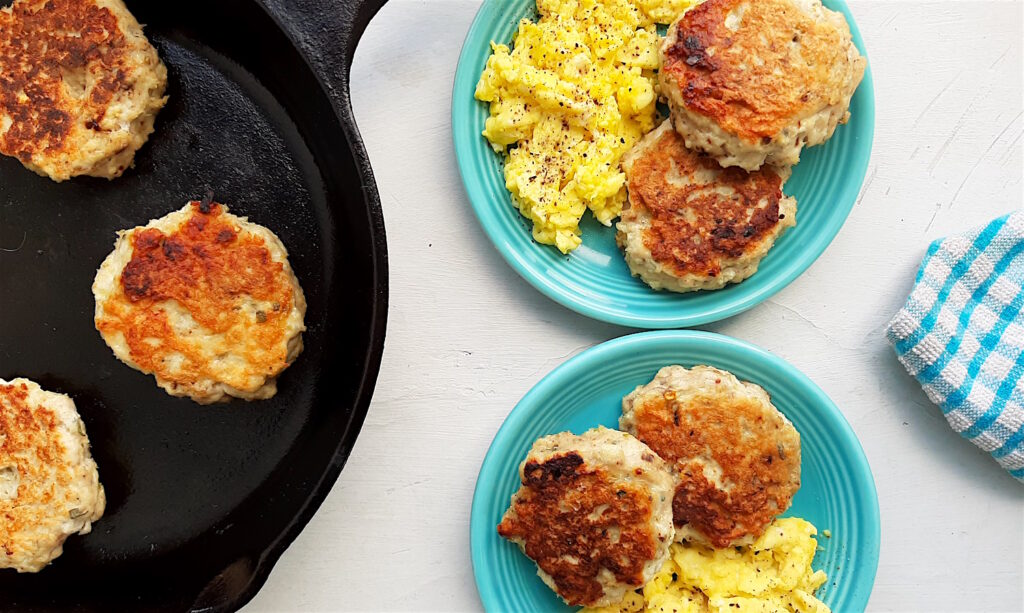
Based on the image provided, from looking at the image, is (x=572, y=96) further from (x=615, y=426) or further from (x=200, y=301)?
(x=200, y=301)

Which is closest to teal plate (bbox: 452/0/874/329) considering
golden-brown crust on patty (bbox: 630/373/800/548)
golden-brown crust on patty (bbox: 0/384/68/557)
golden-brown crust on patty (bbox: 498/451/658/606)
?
golden-brown crust on patty (bbox: 630/373/800/548)

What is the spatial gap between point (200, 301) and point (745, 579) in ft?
6.54

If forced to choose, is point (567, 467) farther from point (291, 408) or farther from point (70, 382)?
point (70, 382)

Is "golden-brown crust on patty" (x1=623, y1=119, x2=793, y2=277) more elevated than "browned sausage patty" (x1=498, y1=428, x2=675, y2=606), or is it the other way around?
"golden-brown crust on patty" (x1=623, y1=119, x2=793, y2=277)

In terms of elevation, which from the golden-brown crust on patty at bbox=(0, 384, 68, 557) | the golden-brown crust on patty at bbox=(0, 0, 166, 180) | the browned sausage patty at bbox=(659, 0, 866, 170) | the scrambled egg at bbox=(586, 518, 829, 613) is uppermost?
the browned sausage patty at bbox=(659, 0, 866, 170)

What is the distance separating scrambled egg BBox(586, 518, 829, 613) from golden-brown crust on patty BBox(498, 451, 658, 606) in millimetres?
233

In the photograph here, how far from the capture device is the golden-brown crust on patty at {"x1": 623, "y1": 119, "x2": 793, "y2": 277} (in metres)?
2.62

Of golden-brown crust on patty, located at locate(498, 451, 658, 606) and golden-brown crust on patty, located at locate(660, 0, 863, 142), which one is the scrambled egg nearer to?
golden-brown crust on patty, located at locate(498, 451, 658, 606)

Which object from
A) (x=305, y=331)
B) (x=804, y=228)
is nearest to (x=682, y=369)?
(x=804, y=228)

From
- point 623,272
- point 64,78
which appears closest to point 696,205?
point 623,272

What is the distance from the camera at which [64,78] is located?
2469mm

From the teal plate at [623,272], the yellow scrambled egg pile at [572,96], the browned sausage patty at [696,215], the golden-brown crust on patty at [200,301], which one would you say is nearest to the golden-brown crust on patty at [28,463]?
the golden-brown crust on patty at [200,301]

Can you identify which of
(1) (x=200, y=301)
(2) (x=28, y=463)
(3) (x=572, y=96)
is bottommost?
(2) (x=28, y=463)

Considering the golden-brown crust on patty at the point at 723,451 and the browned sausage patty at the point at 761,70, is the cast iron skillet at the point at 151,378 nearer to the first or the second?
the golden-brown crust on patty at the point at 723,451
